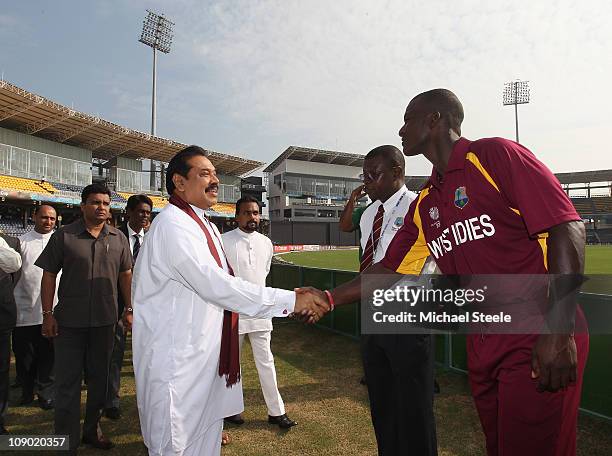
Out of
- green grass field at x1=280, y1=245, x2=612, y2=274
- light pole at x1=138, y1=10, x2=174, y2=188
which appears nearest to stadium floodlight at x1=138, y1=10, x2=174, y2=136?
light pole at x1=138, y1=10, x2=174, y2=188

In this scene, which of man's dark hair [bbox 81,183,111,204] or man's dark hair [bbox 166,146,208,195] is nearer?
man's dark hair [bbox 166,146,208,195]

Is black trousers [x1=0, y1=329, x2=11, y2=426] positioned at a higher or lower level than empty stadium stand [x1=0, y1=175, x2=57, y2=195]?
lower

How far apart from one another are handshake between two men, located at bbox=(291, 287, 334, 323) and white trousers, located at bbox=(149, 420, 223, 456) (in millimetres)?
803

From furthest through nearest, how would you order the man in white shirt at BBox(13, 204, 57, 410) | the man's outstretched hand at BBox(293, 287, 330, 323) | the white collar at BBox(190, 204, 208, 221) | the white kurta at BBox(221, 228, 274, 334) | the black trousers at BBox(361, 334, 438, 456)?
1. the man in white shirt at BBox(13, 204, 57, 410)
2. the white kurta at BBox(221, 228, 274, 334)
3. the black trousers at BBox(361, 334, 438, 456)
4. the man's outstretched hand at BBox(293, 287, 330, 323)
5. the white collar at BBox(190, 204, 208, 221)

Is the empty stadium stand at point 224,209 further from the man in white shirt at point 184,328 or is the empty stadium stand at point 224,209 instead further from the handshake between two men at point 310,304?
the man in white shirt at point 184,328

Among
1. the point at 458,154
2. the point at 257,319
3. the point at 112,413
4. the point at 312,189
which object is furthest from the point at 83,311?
the point at 312,189

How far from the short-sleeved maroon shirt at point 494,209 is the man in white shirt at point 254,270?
2.65m

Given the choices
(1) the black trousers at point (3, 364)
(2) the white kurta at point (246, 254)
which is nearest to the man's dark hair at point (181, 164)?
(2) the white kurta at point (246, 254)

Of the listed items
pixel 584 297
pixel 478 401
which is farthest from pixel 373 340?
pixel 584 297

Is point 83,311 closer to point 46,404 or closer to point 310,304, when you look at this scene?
point 46,404

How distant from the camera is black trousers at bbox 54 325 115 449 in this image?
3.42 m

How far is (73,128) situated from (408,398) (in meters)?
38.9

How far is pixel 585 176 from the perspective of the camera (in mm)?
61781

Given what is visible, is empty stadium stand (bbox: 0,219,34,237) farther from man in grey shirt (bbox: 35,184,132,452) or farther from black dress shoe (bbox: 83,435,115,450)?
black dress shoe (bbox: 83,435,115,450)
